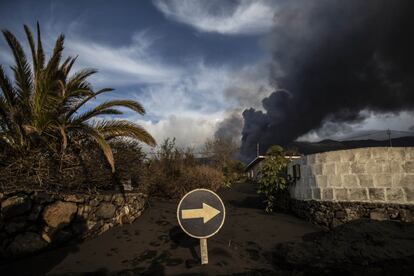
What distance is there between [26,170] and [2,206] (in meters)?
1.15

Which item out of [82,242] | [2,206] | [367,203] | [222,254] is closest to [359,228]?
[367,203]

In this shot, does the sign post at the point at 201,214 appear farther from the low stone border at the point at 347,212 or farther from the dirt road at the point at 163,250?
the low stone border at the point at 347,212

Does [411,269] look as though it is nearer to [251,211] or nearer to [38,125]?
[251,211]

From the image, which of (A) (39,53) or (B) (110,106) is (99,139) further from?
(A) (39,53)

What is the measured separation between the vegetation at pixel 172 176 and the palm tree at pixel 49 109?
10.6ft

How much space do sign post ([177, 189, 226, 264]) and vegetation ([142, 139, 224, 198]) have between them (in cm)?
606

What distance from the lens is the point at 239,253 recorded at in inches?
233

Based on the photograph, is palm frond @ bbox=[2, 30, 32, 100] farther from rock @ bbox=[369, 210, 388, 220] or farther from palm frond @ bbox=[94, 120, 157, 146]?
rock @ bbox=[369, 210, 388, 220]

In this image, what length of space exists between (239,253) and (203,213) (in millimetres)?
1731

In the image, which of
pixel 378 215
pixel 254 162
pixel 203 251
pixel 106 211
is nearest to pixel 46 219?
pixel 106 211

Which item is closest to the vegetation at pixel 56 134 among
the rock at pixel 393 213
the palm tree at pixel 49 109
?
the palm tree at pixel 49 109

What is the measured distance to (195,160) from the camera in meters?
16.5

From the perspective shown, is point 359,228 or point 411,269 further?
point 359,228

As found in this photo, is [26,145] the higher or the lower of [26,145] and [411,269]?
the higher
